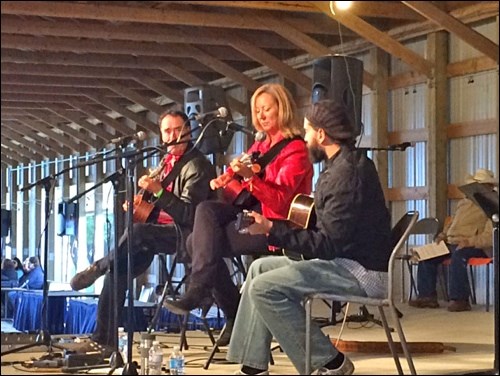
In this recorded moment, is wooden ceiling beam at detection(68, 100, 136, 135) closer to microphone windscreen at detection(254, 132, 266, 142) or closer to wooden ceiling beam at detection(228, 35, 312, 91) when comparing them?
wooden ceiling beam at detection(228, 35, 312, 91)

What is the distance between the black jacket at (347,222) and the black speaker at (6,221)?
1331mm

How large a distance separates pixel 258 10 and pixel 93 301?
2.85 metres

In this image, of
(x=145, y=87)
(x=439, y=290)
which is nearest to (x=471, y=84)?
(x=439, y=290)

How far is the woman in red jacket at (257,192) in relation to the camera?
13.5 ft

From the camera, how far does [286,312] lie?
141 inches

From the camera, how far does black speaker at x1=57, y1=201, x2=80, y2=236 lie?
5.74 meters

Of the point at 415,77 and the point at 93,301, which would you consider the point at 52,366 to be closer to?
the point at 93,301

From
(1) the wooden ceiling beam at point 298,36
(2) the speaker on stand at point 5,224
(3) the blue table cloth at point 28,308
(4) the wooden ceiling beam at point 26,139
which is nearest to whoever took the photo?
(2) the speaker on stand at point 5,224

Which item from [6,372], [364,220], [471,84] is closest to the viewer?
[364,220]

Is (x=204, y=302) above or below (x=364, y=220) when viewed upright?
below

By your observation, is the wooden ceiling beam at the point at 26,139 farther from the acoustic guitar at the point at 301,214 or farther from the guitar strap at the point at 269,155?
the acoustic guitar at the point at 301,214

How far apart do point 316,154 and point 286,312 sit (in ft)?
2.11

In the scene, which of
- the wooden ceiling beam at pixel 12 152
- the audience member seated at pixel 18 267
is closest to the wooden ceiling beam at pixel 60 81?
the wooden ceiling beam at pixel 12 152

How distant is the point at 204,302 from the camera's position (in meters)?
→ 4.36
